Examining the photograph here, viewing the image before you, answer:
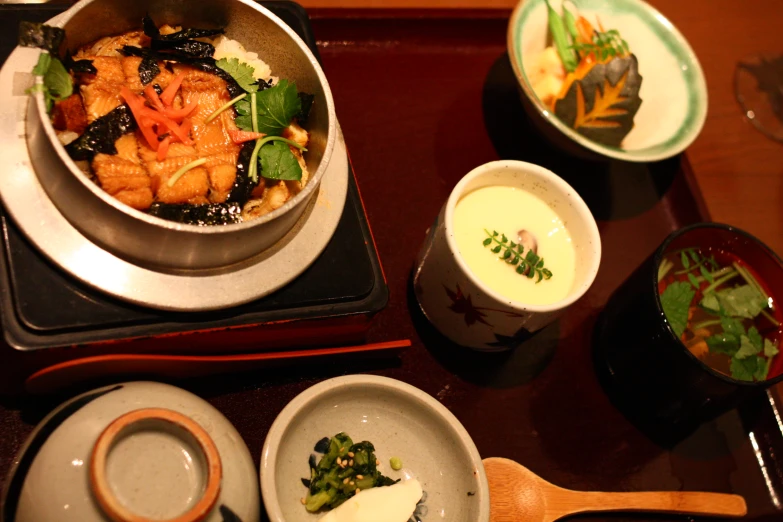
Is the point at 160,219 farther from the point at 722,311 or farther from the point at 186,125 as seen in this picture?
the point at 722,311

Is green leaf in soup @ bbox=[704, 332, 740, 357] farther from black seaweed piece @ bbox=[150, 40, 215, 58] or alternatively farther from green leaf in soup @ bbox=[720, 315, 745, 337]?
black seaweed piece @ bbox=[150, 40, 215, 58]

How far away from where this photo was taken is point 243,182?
52.4 inches

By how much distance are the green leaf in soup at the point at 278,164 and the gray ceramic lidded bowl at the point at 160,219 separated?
0.07 metres

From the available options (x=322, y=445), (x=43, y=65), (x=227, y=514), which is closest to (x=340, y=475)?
(x=322, y=445)

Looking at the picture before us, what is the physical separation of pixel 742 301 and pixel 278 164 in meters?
1.19

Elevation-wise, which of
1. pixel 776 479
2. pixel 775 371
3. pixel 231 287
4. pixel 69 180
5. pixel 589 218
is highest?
pixel 69 180

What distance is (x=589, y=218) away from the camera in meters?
1.58

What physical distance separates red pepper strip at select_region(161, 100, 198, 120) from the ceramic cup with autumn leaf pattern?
1.85 ft

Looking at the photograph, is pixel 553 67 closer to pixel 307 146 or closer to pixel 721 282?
pixel 721 282

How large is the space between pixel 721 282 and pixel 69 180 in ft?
4.94

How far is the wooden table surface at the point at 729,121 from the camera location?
2.14m

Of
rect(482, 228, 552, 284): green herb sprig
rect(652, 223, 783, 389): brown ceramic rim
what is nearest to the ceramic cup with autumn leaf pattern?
rect(482, 228, 552, 284): green herb sprig

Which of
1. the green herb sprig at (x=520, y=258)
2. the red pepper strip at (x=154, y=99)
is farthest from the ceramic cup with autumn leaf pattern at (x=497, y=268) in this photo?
the red pepper strip at (x=154, y=99)

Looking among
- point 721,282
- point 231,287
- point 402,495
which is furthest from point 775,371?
point 231,287
